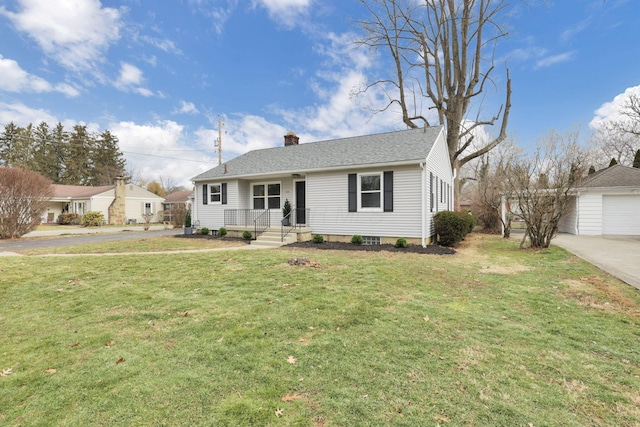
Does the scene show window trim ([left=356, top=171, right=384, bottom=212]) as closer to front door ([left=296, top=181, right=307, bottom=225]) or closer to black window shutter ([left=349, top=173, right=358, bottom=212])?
black window shutter ([left=349, top=173, right=358, bottom=212])

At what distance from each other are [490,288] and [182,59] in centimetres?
1857

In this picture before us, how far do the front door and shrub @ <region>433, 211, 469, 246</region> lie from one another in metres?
5.75

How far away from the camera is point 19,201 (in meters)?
14.9

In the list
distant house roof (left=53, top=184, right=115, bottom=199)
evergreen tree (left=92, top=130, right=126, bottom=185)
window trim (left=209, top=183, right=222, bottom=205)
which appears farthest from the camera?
evergreen tree (left=92, top=130, right=126, bottom=185)

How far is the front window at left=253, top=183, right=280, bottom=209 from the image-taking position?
14312mm

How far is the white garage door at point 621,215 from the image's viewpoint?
49.8ft

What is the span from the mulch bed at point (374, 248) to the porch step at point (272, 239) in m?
0.36

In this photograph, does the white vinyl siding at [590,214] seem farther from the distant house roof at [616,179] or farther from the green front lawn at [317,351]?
the green front lawn at [317,351]

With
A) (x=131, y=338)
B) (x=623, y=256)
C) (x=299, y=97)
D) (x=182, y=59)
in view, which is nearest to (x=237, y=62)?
(x=182, y=59)

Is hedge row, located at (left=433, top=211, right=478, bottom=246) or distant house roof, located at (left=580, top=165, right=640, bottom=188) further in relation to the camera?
distant house roof, located at (left=580, top=165, right=640, bottom=188)

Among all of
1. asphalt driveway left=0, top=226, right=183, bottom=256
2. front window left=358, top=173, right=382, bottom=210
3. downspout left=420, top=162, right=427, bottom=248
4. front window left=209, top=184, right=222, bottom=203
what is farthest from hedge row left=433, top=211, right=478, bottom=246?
asphalt driveway left=0, top=226, right=183, bottom=256

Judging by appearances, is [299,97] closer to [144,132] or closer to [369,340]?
[369,340]

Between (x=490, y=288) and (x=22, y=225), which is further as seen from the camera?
(x=22, y=225)

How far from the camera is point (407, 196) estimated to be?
427 inches
